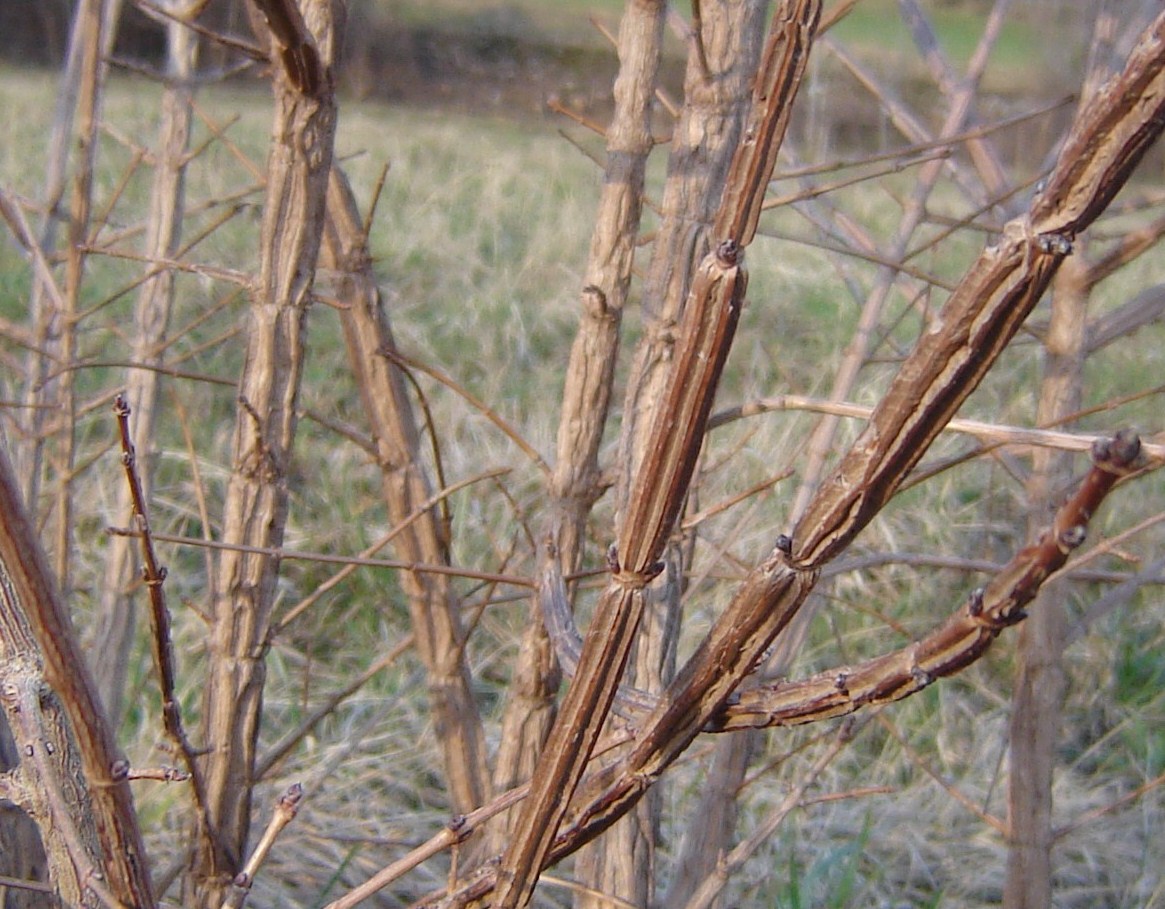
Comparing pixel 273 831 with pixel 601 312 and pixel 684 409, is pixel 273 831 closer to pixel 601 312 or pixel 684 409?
pixel 684 409

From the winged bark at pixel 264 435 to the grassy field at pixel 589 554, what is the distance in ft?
0.72

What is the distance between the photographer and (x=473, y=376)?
3.48m

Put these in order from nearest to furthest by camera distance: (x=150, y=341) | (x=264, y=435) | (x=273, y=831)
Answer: (x=273, y=831) → (x=264, y=435) → (x=150, y=341)

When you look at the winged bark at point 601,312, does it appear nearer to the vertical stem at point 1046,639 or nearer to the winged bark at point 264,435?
the winged bark at point 264,435

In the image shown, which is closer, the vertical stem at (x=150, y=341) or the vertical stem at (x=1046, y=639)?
the vertical stem at (x=1046, y=639)

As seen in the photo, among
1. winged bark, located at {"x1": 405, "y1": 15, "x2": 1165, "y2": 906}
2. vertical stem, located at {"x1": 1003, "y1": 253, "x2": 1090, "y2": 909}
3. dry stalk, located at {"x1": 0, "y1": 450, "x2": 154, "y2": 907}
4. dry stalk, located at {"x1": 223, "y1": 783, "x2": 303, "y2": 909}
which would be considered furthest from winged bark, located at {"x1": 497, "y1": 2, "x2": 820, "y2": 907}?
vertical stem, located at {"x1": 1003, "y1": 253, "x2": 1090, "y2": 909}

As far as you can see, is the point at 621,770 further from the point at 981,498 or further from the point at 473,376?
the point at 473,376

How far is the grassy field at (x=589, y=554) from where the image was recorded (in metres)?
1.84

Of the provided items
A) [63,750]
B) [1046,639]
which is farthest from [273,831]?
[1046,639]

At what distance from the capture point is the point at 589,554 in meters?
2.55

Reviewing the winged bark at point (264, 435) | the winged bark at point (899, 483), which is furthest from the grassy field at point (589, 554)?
the winged bark at point (899, 483)

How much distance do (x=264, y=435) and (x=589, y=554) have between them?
1645 millimetres

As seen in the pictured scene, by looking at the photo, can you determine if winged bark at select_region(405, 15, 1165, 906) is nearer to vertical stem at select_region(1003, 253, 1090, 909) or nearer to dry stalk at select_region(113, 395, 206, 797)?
dry stalk at select_region(113, 395, 206, 797)

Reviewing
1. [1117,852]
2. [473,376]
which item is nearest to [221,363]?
[473,376]
